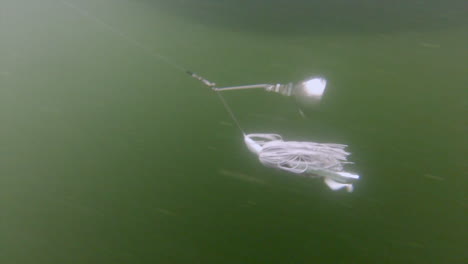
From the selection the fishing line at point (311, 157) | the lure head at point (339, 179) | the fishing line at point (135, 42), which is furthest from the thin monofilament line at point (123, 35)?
the lure head at point (339, 179)

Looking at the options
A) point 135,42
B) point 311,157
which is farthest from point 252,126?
point 135,42

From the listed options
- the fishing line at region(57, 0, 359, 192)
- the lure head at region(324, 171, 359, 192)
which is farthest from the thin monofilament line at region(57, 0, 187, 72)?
the lure head at region(324, 171, 359, 192)

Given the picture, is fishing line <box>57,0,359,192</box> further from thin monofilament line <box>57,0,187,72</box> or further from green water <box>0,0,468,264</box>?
thin monofilament line <box>57,0,187,72</box>

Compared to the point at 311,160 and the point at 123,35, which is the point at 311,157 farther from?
the point at 123,35

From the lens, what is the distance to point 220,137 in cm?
102

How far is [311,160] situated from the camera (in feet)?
2.43

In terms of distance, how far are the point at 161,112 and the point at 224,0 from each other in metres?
0.57

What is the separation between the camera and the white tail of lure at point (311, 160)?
72cm

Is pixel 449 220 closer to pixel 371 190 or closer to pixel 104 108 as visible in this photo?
pixel 371 190

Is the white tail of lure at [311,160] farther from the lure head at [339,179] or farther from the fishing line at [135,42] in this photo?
the fishing line at [135,42]

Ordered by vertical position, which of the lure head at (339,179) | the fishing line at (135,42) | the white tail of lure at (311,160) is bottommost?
the lure head at (339,179)

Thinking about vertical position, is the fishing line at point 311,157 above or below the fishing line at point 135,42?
below

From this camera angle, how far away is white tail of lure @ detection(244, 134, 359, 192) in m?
0.72

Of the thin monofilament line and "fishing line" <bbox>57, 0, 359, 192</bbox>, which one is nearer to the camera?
"fishing line" <bbox>57, 0, 359, 192</bbox>
